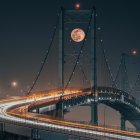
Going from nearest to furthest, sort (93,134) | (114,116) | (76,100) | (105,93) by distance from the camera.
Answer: (93,134) → (76,100) → (105,93) → (114,116)

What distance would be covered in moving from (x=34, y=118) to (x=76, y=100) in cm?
2579

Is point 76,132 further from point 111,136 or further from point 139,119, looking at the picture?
point 139,119

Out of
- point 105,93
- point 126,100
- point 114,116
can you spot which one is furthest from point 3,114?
point 114,116

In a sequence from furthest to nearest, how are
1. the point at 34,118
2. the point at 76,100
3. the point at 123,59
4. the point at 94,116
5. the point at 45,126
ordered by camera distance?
the point at 123,59 → the point at 76,100 → the point at 94,116 → the point at 34,118 → the point at 45,126

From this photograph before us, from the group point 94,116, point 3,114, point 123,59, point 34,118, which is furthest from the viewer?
point 123,59

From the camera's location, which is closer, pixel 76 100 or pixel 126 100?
pixel 76 100

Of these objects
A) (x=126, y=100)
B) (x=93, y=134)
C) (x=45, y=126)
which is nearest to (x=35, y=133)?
(x=45, y=126)

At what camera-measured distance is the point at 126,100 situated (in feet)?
350

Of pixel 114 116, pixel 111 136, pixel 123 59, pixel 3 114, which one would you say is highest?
pixel 123 59

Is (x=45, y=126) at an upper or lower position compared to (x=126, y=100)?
lower

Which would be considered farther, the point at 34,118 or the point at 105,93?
the point at 105,93

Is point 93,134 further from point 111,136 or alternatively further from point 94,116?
point 94,116

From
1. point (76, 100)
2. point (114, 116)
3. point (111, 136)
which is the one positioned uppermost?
point (114, 116)

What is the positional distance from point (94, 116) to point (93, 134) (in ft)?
102
